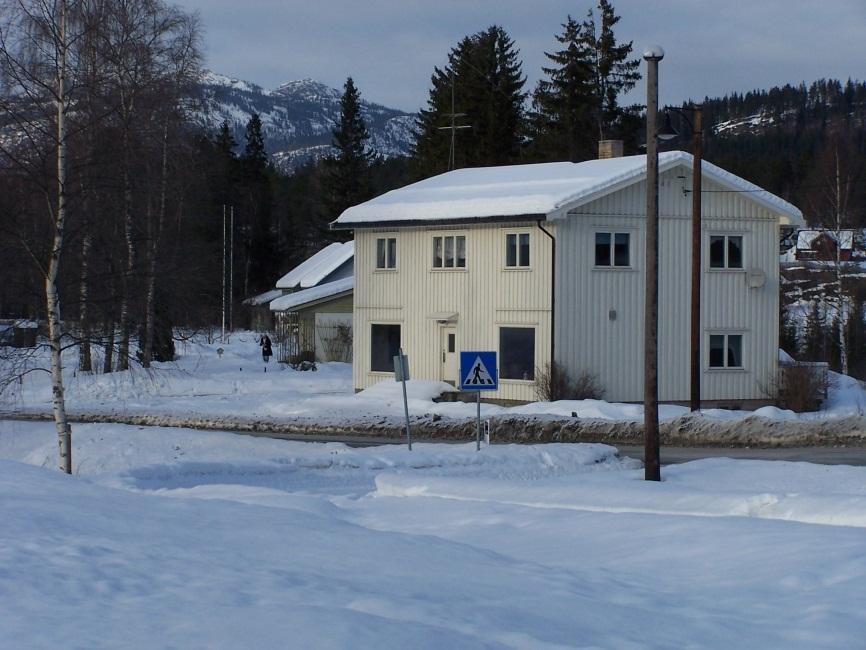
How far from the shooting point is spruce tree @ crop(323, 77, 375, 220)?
8756cm

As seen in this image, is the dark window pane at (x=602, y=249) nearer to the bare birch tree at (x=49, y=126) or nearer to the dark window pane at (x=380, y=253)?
the dark window pane at (x=380, y=253)

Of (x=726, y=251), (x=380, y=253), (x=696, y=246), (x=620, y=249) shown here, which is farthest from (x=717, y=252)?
(x=380, y=253)

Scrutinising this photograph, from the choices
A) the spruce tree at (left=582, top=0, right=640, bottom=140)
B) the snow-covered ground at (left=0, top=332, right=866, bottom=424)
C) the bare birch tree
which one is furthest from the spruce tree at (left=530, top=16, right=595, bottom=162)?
the bare birch tree

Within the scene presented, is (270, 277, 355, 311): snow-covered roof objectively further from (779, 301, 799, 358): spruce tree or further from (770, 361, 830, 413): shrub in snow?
(770, 361, 830, 413): shrub in snow

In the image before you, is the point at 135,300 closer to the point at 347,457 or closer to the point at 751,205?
the point at 347,457

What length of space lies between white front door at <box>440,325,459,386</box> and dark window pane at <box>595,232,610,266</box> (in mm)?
4974

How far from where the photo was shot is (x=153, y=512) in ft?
35.8

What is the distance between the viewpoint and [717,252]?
37625 millimetres

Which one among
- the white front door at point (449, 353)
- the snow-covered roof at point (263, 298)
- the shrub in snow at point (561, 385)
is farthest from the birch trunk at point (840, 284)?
the snow-covered roof at point (263, 298)

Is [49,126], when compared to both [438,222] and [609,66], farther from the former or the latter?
[609,66]

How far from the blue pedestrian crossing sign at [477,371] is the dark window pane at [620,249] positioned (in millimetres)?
14424

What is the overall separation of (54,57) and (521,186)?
17.6 metres

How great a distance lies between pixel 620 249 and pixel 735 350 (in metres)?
4.94

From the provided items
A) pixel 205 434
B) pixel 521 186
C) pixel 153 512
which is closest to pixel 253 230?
pixel 521 186
